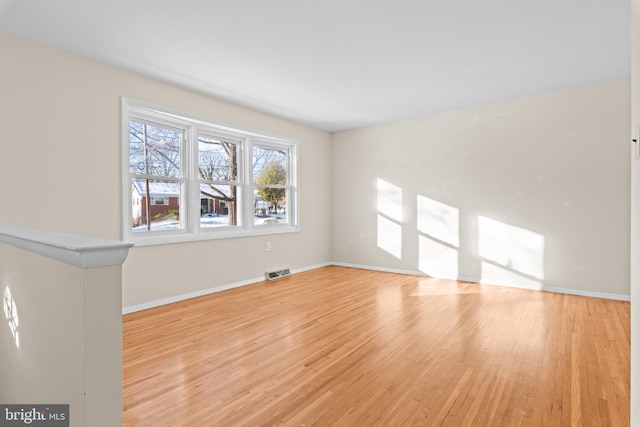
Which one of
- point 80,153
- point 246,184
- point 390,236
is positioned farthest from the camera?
point 390,236

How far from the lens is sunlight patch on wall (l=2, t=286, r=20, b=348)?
1821 mm

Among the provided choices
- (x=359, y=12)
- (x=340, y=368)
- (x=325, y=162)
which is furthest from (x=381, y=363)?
(x=325, y=162)

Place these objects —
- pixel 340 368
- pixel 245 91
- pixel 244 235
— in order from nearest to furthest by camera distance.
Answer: pixel 340 368 < pixel 245 91 < pixel 244 235

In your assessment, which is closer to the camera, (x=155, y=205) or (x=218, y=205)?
(x=155, y=205)

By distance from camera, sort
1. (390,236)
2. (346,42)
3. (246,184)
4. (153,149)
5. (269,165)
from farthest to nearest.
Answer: (390,236)
(269,165)
(246,184)
(153,149)
(346,42)

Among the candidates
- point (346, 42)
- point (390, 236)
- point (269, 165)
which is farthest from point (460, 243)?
point (346, 42)

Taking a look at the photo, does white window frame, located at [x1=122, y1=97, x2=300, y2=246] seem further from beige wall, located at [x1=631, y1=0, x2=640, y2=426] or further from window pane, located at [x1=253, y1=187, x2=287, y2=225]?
beige wall, located at [x1=631, y1=0, x2=640, y2=426]

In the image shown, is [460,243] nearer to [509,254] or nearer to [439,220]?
[439,220]

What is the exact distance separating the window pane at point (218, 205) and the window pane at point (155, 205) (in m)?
0.37

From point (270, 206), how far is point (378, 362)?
359cm

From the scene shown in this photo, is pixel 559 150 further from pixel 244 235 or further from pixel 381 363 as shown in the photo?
pixel 244 235

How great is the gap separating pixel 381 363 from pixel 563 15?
2954mm

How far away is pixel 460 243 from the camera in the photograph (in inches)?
202

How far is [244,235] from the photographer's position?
16.2 feet
